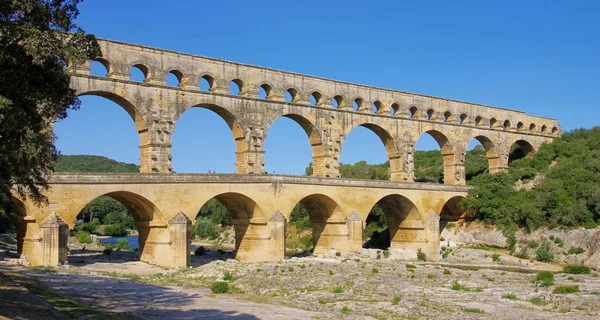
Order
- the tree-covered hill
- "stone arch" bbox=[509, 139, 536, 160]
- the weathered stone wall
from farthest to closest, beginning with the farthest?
the tree-covered hill
"stone arch" bbox=[509, 139, 536, 160]
the weathered stone wall

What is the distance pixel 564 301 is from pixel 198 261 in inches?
797

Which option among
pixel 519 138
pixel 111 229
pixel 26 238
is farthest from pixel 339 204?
pixel 111 229

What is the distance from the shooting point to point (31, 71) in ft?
43.8

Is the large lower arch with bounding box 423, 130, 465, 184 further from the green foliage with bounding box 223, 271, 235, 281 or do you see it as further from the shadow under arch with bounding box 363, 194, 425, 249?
the green foliage with bounding box 223, 271, 235, 281

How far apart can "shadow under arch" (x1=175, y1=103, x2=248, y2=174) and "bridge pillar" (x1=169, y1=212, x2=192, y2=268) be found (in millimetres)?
7538

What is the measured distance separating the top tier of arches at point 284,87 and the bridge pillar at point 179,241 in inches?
321

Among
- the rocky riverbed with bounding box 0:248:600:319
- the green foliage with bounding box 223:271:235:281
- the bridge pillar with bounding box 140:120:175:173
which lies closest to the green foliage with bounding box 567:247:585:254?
the rocky riverbed with bounding box 0:248:600:319

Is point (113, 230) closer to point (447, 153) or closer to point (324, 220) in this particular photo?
point (447, 153)

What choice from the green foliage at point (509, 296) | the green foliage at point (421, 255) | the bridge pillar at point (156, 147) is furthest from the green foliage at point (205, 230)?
the green foliage at point (509, 296)

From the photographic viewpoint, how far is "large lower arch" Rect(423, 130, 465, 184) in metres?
50.4

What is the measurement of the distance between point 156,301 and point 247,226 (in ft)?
53.7

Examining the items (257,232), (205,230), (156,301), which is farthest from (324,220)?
(205,230)

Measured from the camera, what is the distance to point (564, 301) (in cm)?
2256

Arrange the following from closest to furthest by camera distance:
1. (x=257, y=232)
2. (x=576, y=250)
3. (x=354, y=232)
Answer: (x=257, y=232)
(x=354, y=232)
(x=576, y=250)
